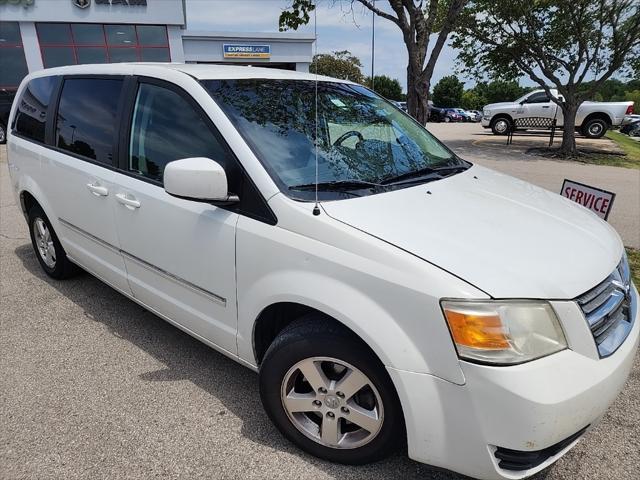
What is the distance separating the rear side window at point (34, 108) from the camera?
3.83m

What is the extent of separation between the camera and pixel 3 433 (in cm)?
244

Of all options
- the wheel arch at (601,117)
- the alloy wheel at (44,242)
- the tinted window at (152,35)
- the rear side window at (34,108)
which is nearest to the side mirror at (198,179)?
the rear side window at (34,108)

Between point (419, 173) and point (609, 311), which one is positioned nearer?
point (609, 311)

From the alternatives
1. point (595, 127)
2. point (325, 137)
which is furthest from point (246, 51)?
point (325, 137)

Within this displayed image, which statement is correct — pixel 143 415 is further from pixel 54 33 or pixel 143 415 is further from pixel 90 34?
pixel 54 33

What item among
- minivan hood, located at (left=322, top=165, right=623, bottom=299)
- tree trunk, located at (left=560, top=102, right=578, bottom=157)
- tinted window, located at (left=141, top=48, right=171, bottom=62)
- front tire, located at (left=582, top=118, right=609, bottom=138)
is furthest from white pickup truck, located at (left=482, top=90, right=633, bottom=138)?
minivan hood, located at (left=322, top=165, right=623, bottom=299)

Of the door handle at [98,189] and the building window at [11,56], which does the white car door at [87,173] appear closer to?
the door handle at [98,189]

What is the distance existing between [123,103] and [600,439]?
3294 millimetres

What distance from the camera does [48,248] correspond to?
421cm

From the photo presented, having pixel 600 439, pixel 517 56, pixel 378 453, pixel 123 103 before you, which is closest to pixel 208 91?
pixel 123 103

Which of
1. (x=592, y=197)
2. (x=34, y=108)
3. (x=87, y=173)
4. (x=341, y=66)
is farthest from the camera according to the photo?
(x=341, y=66)

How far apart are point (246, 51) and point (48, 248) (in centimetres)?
2745

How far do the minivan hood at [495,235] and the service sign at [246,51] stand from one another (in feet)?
95.0

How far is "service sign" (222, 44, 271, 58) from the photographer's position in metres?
A: 28.7
